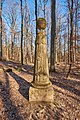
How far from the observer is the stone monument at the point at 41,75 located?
265 inches

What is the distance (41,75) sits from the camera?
6840 mm

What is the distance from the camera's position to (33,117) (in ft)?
17.9

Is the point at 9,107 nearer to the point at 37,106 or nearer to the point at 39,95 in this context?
the point at 37,106

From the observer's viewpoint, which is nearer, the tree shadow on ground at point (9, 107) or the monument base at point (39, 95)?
the tree shadow on ground at point (9, 107)

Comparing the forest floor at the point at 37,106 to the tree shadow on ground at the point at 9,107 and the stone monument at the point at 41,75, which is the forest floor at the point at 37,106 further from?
the stone monument at the point at 41,75

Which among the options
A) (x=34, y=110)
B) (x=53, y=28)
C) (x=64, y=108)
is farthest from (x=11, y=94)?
(x=53, y=28)

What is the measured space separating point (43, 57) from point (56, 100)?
167cm

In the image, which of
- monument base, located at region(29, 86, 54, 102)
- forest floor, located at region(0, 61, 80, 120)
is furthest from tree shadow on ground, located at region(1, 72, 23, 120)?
monument base, located at region(29, 86, 54, 102)

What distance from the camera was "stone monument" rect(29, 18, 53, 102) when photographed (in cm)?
672

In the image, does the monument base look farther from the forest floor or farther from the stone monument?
the forest floor

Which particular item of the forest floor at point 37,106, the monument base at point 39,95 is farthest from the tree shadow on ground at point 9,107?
the monument base at point 39,95

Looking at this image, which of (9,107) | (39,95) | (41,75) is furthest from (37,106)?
(41,75)

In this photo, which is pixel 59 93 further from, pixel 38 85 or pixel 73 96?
pixel 38 85

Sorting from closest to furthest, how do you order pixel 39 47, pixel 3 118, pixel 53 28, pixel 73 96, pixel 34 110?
pixel 3 118 → pixel 34 110 → pixel 39 47 → pixel 73 96 → pixel 53 28
